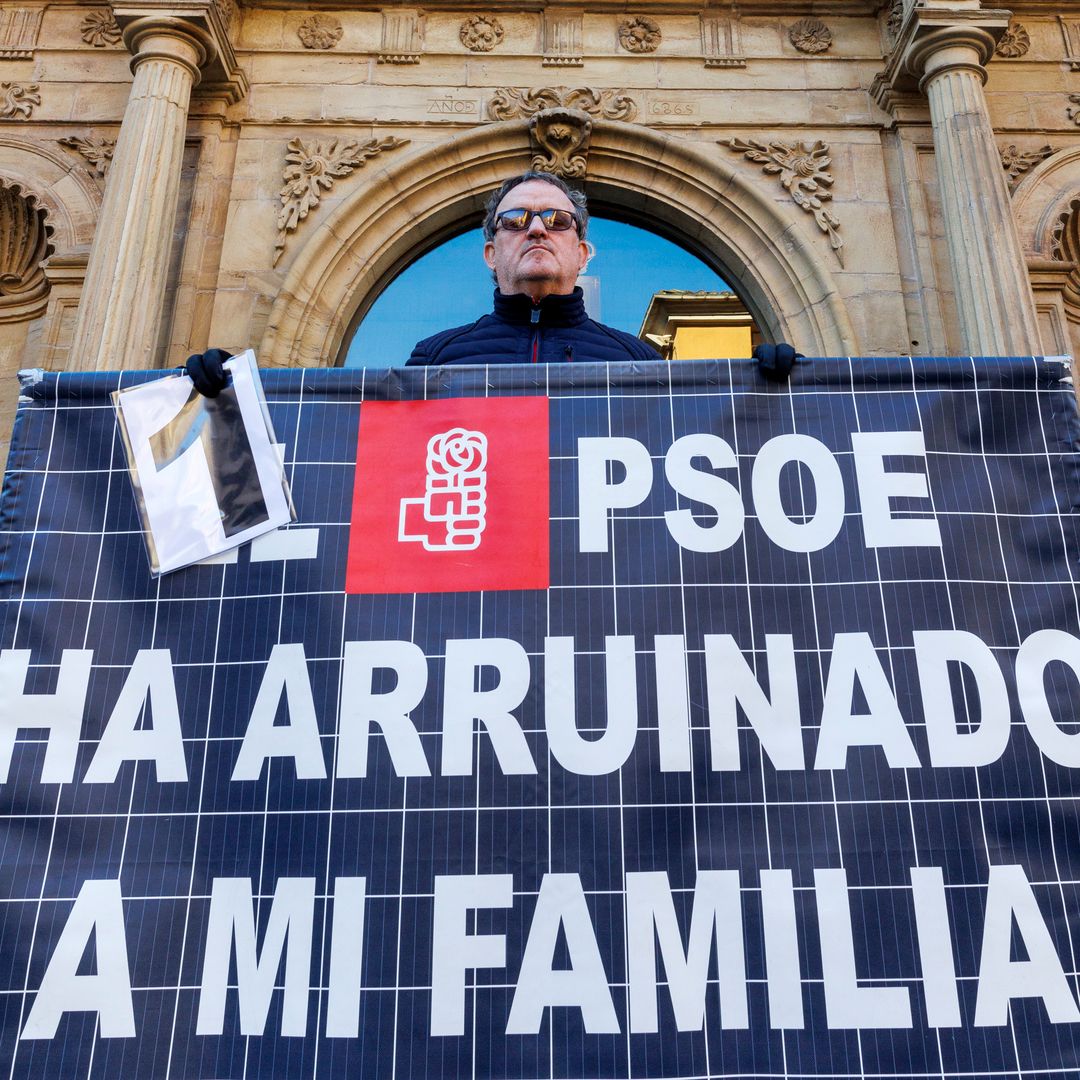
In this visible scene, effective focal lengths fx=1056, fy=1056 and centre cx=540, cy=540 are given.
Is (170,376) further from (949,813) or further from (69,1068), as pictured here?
(949,813)

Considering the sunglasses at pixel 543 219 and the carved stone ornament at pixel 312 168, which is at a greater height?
the carved stone ornament at pixel 312 168

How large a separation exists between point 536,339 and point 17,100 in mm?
5551

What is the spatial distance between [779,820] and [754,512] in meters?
0.84

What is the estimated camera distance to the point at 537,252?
4.13m

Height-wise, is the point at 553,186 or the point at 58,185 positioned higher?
the point at 58,185

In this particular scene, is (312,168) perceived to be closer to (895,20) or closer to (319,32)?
(319,32)

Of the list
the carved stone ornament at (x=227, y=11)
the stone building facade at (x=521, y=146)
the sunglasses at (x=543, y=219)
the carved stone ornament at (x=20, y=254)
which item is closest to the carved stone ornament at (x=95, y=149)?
the stone building facade at (x=521, y=146)

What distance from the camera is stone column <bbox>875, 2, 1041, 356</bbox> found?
616cm

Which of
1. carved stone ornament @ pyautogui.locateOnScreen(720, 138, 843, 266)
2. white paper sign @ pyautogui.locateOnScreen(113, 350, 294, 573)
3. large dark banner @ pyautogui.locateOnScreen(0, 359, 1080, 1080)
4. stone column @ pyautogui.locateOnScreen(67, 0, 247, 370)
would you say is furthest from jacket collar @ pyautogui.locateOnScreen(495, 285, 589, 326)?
carved stone ornament @ pyautogui.locateOnScreen(720, 138, 843, 266)

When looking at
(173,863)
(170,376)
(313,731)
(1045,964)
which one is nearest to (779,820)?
(1045,964)

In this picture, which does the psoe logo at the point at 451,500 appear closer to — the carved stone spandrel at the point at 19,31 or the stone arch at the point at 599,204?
the stone arch at the point at 599,204

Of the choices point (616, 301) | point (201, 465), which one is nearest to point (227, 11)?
point (616, 301)

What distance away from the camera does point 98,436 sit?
3102 millimetres

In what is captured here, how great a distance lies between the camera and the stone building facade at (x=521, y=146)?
6828 millimetres
